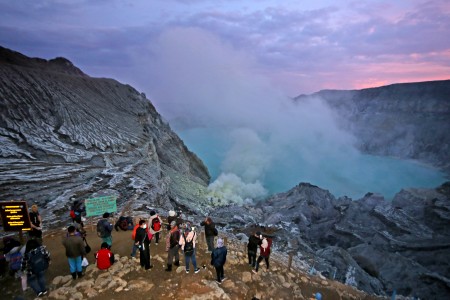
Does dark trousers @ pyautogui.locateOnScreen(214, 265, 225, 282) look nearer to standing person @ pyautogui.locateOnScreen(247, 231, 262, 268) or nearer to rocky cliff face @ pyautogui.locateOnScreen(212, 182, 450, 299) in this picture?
standing person @ pyautogui.locateOnScreen(247, 231, 262, 268)

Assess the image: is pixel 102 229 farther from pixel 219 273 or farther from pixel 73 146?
pixel 73 146

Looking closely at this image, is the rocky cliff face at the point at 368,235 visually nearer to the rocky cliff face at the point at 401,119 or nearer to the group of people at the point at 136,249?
the group of people at the point at 136,249

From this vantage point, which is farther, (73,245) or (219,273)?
(219,273)

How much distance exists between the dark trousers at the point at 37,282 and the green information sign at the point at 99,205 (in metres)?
4.49

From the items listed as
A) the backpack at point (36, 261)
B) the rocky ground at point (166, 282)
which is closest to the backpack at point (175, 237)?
the rocky ground at point (166, 282)

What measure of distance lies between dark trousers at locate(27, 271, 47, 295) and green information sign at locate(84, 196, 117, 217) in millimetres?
4490

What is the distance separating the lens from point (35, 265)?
20.5ft

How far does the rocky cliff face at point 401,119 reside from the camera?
7506 centimetres

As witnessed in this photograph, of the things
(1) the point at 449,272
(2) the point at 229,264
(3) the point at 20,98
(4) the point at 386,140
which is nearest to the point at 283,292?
(2) the point at 229,264

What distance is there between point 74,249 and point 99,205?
4601mm

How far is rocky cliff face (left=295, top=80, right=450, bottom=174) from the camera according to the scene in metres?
75.1

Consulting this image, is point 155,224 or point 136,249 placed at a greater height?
point 155,224

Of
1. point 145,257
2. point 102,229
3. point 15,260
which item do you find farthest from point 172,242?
point 15,260

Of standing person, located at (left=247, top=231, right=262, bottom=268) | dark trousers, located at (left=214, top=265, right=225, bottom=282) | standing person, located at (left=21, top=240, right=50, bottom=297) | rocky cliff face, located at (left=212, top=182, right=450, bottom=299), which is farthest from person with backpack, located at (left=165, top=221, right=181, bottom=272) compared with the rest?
rocky cliff face, located at (left=212, top=182, right=450, bottom=299)
